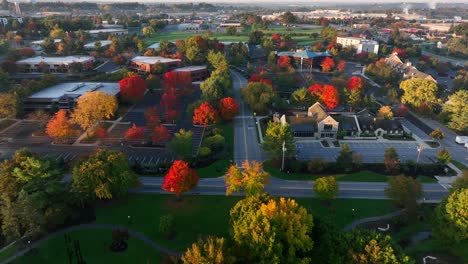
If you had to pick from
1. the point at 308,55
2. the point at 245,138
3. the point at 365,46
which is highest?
the point at 365,46

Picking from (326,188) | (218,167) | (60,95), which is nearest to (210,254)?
(326,188)

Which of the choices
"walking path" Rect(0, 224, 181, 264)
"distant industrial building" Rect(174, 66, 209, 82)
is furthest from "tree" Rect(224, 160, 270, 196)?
"distant industrial building" Rect(174, 66, 209, 82)

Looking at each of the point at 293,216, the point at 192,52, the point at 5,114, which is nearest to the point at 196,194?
the point at 293,216

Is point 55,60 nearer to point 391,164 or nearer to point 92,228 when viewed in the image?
point 92,228

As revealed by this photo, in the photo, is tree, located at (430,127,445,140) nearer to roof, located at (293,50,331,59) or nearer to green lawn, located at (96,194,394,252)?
green lawn, located at (96,194,394,252)

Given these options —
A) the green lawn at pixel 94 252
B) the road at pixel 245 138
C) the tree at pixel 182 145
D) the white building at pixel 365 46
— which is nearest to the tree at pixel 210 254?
the green lawn at pixel 94 252
